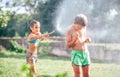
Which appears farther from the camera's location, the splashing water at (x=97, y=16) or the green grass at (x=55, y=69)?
the splashing water at (x=97, y=16)

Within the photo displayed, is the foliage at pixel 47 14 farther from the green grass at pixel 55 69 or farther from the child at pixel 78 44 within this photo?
the child at pixel 78 44

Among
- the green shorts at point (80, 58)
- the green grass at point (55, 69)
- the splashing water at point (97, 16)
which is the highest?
the splashing water at point (97, 16)

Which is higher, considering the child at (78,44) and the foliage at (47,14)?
the foliage at (47,14)

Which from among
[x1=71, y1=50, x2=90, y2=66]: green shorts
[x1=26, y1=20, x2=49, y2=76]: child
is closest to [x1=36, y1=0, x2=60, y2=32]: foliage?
[x1=26, y1=20, x2=49, y2=76]: child

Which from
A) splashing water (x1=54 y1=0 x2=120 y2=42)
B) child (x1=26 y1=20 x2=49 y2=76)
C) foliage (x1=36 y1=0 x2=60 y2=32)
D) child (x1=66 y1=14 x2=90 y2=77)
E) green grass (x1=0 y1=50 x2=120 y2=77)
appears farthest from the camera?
foliage (x1=36 y1=0 x2=60 y2=32)

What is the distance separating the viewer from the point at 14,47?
18.8 meters

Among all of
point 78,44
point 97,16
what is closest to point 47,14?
point 97,16

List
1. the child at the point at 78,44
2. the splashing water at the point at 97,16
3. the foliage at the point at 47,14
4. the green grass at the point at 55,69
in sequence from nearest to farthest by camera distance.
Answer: the child at the point at 78,44
the green grass at the point at 55,69
the splashing water at the point at 97,16
the foliage at the point at 47,14

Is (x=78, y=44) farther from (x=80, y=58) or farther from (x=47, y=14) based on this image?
(x=47, y=14)

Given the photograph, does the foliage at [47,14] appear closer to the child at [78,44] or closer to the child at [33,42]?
the child at [33,42]

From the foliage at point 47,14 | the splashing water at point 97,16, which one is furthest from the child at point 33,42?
the foliage at point 47,14

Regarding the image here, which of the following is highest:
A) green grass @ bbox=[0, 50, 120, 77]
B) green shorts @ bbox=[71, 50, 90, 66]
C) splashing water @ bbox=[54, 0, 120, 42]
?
splashing water @ bbox=[54, 0, 120, 42]

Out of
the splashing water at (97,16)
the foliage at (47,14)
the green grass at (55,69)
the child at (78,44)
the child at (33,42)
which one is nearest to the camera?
the child at (78,44)

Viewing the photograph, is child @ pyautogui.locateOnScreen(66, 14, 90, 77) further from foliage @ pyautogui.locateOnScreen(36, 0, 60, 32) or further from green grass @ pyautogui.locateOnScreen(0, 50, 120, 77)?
foliage @ pyautogui.locateOnScreen(36, 0, 60, 32)
